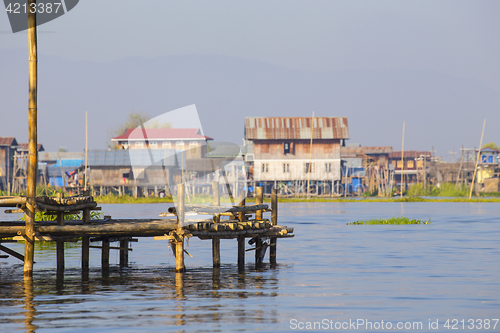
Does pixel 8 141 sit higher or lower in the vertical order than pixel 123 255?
higher

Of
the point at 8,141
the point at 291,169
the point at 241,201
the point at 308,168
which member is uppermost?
the point at 8,141

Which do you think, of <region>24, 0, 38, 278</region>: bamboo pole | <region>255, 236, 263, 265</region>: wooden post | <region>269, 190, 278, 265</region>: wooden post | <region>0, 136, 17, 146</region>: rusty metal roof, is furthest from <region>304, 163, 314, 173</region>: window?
<region>24, 0, 38, 278</region>: bamboo pole

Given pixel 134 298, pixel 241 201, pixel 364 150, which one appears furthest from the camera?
pixel 364 150

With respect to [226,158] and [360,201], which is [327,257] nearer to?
[226,158]

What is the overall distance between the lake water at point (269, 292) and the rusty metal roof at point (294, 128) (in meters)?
46.0

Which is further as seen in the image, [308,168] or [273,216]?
[308,168]

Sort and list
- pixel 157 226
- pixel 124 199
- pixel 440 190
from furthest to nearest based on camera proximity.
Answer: pixel 440 190 < pixel 124 199 < pixel 157 226

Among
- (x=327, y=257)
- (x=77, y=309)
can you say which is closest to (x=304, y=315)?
(x=77, y=309)

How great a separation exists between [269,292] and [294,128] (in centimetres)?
5849

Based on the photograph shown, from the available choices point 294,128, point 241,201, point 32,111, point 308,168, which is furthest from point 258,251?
point 308,168

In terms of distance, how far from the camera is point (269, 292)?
1553 cm

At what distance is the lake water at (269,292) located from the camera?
12312mm

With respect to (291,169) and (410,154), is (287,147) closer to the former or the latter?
(291,169)

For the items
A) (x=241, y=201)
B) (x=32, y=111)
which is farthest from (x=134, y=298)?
(x=32, y=111)
